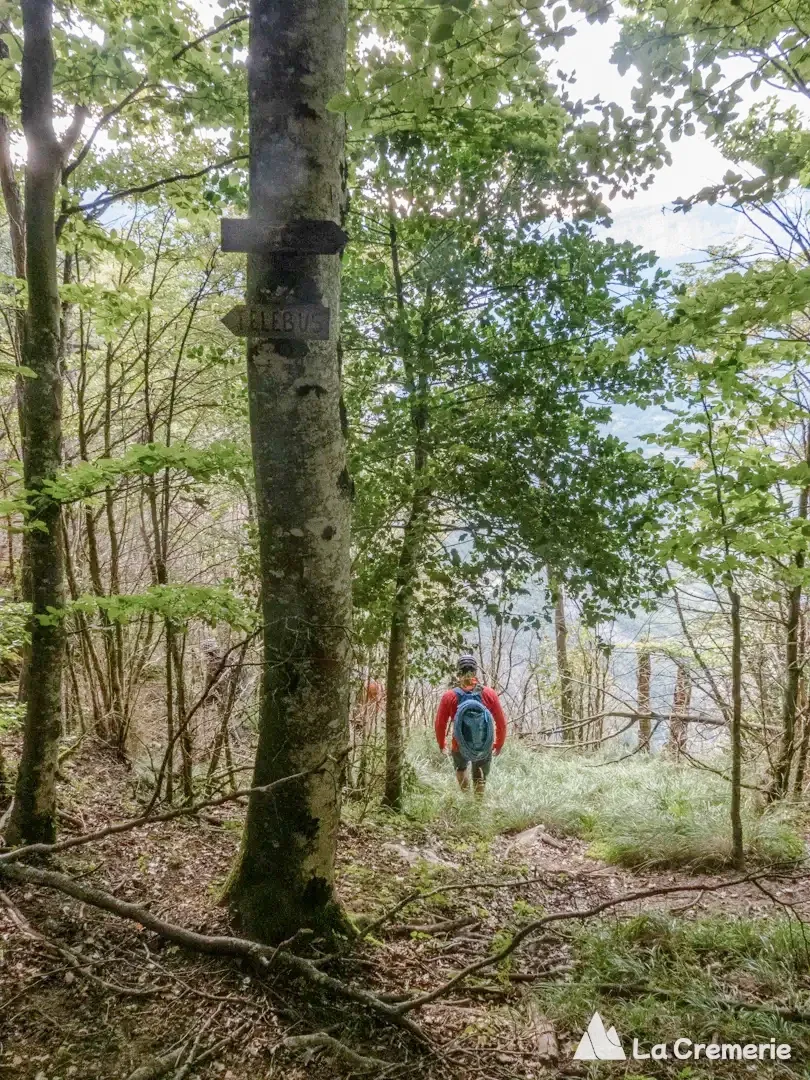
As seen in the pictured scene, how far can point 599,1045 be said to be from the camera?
2494 mm

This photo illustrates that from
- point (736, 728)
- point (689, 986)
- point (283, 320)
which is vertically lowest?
point (689, 986)

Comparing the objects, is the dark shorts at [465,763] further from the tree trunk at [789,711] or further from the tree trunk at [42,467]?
the tree trunk at [42,467]

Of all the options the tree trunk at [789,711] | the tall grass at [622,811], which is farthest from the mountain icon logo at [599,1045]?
the tree trunk at [789,711]

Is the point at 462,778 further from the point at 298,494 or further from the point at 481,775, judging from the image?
the point at 298,494

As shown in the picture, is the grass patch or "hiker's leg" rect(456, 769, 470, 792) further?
"hiker's leg" rect(456, 769, 470, 792)

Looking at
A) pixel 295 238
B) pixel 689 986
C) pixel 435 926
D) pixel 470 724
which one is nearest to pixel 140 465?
pixel 295 238

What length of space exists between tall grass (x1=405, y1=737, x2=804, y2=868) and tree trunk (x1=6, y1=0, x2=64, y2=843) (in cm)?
351

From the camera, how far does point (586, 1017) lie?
2652mm

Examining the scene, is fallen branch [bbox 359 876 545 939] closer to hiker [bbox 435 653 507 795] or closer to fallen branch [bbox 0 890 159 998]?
fallen branch [bbox 0 890 159 998]

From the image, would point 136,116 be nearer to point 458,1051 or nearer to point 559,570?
point 559,570

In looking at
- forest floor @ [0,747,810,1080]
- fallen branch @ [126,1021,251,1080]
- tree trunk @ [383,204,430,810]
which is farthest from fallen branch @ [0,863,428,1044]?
tree trunk @ [383,204,430,810]

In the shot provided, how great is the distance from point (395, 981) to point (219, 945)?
836 mm

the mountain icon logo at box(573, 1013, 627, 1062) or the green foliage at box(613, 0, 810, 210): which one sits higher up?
the green foliage at box(613, 0, 810, 210)

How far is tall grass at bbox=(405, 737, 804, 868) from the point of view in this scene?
4809mm
